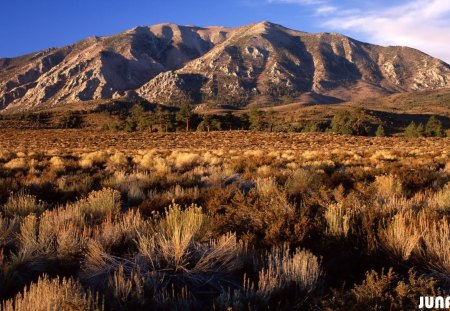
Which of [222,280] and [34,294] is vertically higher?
[34,294]

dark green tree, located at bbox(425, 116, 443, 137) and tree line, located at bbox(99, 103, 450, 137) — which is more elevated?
tree line, located at bbox(99, 103, 450, 137)

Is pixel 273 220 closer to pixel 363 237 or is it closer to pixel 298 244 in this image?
pixel 298 244

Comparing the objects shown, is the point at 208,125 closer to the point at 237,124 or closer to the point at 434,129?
the point at 237,124

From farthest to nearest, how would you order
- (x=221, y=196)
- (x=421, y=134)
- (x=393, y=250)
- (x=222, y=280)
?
1. (x=421, y=134)
2. (x=221, y=196)
3. (x=393, y=250)
4. (x=222, y=280)

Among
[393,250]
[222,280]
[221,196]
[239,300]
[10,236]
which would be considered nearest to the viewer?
[239,300]

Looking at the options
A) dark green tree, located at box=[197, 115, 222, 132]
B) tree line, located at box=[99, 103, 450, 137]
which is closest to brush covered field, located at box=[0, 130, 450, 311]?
tree line, located at box=[99, 103, 450, 137]

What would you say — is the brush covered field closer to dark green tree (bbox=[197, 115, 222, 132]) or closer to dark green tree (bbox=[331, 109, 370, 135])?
dark green tree (bbox=[331, 109, 370, 135])

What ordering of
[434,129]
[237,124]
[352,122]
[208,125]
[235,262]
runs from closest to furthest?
[235,262] < [208,125] < [434,129] < [352,122] < [237,124]

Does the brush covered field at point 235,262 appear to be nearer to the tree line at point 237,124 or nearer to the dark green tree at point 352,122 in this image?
the tree line at point 237,124

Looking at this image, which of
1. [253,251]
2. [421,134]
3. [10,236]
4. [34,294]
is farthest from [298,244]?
[421,134]

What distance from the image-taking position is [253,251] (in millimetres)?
4344

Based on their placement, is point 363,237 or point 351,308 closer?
point 351,308

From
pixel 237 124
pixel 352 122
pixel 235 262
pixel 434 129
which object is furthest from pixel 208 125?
pixel 235 262

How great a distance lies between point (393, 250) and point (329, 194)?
3.99 metres
